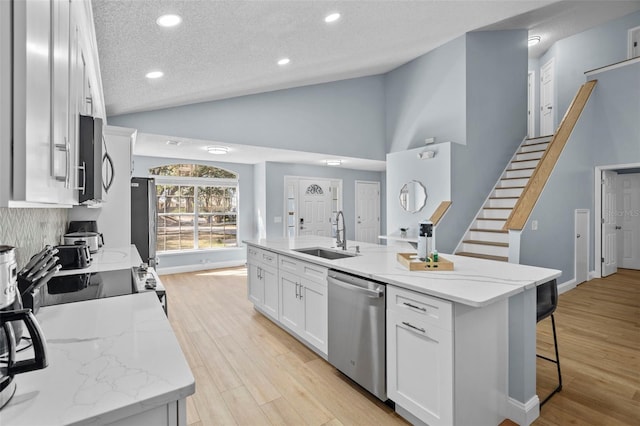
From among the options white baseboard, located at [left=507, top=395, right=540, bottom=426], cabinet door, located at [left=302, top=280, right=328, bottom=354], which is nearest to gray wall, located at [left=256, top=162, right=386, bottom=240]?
cabinet door, located at [left=302, top=280, right=328, bottom=354]

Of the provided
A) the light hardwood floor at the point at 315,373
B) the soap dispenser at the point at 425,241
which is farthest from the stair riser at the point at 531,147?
the soap dispenser at the point at 425,241

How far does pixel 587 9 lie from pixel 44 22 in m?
7.77

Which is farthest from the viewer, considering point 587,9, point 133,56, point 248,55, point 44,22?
point 587,9

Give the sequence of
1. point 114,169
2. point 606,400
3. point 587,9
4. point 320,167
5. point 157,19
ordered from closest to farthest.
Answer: point 157,19
point 606,400
point 114,169
point 587,9
point 320,167

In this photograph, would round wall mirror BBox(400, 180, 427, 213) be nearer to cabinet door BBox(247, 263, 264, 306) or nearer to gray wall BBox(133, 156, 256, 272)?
cabinet door BBox(247, 263, 264, 306)

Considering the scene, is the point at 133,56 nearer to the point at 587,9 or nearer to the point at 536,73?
the point at 587,9

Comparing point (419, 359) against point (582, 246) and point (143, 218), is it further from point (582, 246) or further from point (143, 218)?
point (582, 246)

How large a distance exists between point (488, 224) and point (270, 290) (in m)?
3.87

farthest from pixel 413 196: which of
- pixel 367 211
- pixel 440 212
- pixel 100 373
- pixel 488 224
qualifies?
pixel 100 373

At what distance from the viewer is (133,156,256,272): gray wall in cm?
627

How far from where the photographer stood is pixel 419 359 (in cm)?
184

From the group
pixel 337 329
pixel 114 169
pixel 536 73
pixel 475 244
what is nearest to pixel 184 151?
pixel 114 169

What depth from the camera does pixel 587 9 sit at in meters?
5.54

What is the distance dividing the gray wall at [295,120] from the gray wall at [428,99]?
0.34 metres
